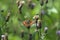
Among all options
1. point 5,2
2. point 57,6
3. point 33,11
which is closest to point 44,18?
point 33,11

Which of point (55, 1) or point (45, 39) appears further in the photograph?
point (55, 1)

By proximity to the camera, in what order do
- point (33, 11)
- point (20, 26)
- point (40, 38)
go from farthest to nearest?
point (33, 11)
point (20, 26)
point (40, 38)

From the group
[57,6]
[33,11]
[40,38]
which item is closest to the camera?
[40,38]

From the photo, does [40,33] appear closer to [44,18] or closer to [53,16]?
[44,18]

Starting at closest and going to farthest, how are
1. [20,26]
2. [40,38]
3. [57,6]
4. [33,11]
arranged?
[40,38] → [20,26] → [33,11] → [57,6]

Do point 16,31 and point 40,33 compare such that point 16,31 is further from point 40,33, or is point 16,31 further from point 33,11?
point 40,33

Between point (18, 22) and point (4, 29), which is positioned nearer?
point (4, 29)

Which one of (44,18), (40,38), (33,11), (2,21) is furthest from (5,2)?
(40,38)

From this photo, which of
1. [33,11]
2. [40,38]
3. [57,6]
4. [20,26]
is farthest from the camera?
[57,6]

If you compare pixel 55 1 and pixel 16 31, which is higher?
pixel 55 1
